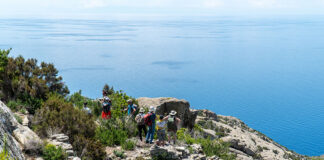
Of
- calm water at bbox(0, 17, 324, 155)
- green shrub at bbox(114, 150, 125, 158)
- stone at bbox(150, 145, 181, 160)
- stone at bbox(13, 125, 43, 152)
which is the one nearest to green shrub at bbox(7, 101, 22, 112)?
stone at bbox(13, 125, 43, 152)

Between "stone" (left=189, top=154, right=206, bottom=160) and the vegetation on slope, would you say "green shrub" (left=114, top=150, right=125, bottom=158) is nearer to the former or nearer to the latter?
the vegetation on slope

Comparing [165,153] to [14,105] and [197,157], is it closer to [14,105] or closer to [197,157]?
[197,157]

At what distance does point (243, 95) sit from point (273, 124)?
1168 inches

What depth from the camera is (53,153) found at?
9586mm

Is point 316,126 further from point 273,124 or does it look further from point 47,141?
point 47,141

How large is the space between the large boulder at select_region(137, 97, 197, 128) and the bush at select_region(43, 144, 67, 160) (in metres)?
14.5

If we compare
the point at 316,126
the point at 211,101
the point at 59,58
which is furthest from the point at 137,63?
the point at 316,126

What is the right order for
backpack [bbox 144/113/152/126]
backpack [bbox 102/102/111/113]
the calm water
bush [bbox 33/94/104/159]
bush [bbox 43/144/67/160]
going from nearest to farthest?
1. bush [bbox 43/144/67/160]
2. bush [bbox 33/94/104/159]
3. backpack [bbox 144/113/152/126]
4. backpack [bbox 102/102/111/113]
5. the calm water

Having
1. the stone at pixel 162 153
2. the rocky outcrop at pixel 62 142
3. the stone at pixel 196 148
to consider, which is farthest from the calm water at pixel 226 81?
the rocky outcrop at pixel 62 142

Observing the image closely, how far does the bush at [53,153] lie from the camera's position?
31.1 ft

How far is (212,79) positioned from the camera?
13962 centimetres

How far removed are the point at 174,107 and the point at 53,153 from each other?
1665 centimetres

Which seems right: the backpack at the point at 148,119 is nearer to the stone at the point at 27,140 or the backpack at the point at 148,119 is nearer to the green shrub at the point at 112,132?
the green shrub at the point at 112,132

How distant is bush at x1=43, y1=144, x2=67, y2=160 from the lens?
373 inches
